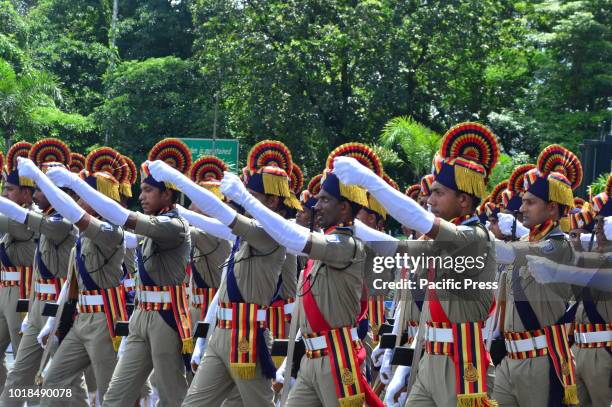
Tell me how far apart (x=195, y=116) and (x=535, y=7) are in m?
9.29

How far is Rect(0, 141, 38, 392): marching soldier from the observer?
1121 centimetres

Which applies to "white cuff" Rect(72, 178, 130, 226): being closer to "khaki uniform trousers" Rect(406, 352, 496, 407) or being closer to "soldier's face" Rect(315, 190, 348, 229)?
"soldier's face" Rect(315, 190, 348, 229)

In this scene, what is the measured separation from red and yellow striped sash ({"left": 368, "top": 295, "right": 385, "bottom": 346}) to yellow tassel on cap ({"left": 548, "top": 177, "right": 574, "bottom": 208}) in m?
3.24

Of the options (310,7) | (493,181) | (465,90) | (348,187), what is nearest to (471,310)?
(348,187)

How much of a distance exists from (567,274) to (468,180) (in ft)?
2.69

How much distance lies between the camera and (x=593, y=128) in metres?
28.9

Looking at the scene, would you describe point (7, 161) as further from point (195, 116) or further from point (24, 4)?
point (24, 4)

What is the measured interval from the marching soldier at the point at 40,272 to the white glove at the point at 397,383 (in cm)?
336

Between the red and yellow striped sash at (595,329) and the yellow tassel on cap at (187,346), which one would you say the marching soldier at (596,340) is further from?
the yellow tassel on cap at (187,346)

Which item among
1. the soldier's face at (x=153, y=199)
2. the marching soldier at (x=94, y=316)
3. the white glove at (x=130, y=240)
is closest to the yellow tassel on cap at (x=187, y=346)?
the marching soldier at (x=94, y=316)

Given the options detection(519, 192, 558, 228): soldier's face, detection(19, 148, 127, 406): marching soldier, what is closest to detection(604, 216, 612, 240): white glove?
detection(519, 192, 558, 228): soldier's face

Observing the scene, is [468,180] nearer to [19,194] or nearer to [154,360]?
[154,360]

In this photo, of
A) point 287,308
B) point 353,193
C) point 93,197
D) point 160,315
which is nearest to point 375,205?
point 287,308

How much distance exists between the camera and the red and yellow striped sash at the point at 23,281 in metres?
11.3
